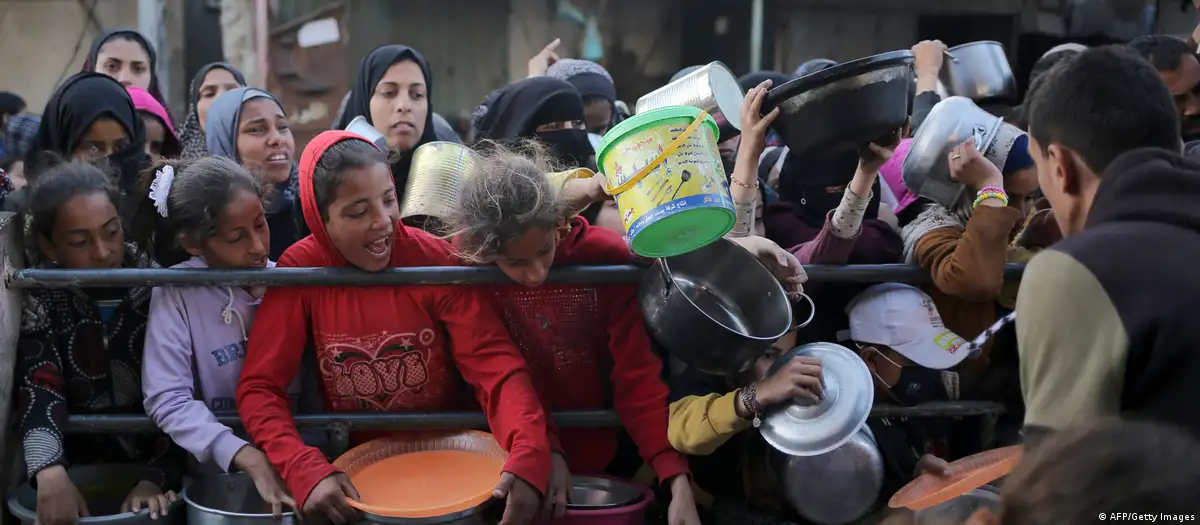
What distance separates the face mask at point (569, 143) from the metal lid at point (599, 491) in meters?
1.32

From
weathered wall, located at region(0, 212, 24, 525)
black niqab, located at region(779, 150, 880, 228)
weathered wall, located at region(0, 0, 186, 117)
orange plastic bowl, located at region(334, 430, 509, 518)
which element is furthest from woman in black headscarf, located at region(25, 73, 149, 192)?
weathered wall, located at region(0, 0, 186, 117)

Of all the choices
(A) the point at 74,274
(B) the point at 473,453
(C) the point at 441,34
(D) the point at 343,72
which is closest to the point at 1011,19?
(C) the point at 441,34

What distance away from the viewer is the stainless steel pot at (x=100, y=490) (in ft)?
8.09

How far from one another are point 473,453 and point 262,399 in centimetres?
59

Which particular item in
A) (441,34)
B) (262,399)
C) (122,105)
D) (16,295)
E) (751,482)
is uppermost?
A: (441,34)

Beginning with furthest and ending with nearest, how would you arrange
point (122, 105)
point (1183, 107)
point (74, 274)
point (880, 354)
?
1. point (1183, 107)
2. point (122, 105)
3. point (880, 354)
4. point (74, 274)

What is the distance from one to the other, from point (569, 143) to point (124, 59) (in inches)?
88.8

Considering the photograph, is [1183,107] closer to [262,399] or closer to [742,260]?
[742,260]

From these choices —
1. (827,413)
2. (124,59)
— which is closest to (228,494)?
(827,413)

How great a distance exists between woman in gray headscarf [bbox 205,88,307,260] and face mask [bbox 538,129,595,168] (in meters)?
0.99

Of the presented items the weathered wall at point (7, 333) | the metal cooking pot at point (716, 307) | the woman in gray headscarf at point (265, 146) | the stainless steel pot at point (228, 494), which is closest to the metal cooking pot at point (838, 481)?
the metal cooking pot at point (716, 307)

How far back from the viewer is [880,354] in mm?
2684

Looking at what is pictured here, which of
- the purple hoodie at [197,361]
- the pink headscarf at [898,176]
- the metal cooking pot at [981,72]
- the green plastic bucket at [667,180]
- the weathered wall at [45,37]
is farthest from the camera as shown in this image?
the weathered wall at [45,37]

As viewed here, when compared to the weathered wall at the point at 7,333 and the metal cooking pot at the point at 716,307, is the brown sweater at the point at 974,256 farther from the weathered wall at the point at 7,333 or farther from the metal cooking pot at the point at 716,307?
the weathered wall at the point at 7,333
